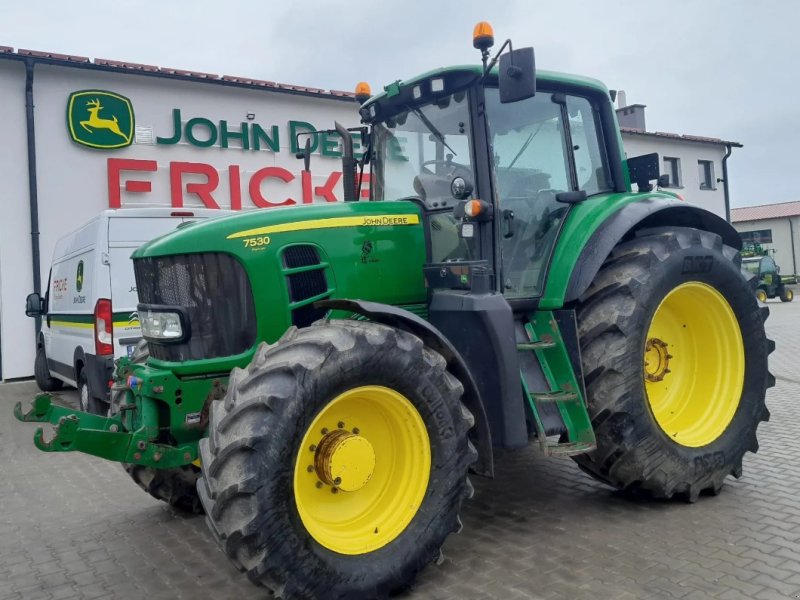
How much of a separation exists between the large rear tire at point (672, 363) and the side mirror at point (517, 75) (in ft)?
4.30

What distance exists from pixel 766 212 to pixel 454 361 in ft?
144

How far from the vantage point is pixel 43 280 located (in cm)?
1186

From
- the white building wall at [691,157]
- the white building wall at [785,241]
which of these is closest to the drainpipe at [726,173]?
the white building wall at [691,157]

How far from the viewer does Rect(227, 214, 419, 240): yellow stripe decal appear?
3678mm

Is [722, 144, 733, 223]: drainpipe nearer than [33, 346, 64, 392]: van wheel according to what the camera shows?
No

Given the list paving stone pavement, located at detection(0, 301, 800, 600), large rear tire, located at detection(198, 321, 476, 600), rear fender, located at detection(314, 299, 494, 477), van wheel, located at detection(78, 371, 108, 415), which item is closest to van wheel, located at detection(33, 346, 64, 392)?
van wheel, located at detection(78, 371, 108, 415)

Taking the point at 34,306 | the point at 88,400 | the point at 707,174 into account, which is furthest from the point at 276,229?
the point at 707,174

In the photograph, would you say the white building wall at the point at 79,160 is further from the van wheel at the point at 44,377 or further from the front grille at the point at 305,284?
the front grille at the point at 305,284

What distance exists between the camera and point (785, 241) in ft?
128

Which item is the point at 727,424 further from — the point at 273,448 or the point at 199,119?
the point at 199,119

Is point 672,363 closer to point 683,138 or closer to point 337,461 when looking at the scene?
point 337,461

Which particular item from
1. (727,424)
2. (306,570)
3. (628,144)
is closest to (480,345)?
(306,570)

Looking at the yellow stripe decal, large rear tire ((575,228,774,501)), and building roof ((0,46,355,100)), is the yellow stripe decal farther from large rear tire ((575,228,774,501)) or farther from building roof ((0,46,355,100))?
building roof ((0,46,355,100))

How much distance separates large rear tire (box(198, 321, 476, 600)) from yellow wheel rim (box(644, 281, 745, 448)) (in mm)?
1903
